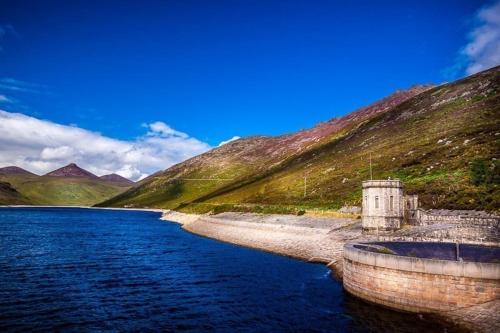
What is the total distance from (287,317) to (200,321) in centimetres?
599

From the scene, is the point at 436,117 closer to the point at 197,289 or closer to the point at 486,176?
the point at 486,176

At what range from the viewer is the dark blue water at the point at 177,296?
26.5 meters

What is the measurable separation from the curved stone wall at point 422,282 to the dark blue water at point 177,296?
3.71 ft

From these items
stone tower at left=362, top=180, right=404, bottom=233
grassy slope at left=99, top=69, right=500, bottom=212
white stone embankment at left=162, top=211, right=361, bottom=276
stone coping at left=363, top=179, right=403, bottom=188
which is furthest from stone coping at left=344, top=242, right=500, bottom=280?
grassy slope at left=99, top=69, right=500, bottom=212

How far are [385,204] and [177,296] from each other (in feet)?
83.3

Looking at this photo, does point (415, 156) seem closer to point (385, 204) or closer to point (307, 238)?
point (307, 238)

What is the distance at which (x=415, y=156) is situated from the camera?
100000mm

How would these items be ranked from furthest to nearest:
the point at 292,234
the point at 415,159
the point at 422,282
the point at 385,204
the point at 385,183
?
1. the point at 415,159
2. the point at 292,234
3. the point at 385,204
4. the point at 385,183
5. the point at 422,282

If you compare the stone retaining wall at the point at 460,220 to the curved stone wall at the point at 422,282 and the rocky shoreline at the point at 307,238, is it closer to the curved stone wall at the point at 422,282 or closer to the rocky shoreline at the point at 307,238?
the rocky shoreline at the point at 307,238

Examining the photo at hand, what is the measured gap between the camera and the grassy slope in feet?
245

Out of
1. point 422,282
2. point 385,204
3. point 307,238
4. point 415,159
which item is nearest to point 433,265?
point 422,282

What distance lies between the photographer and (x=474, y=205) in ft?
193

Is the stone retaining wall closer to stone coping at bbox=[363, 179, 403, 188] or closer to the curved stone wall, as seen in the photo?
stone coping at bbox=[363, 179, 403, 188]

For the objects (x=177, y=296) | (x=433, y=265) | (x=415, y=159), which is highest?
(x=415, y=159)
